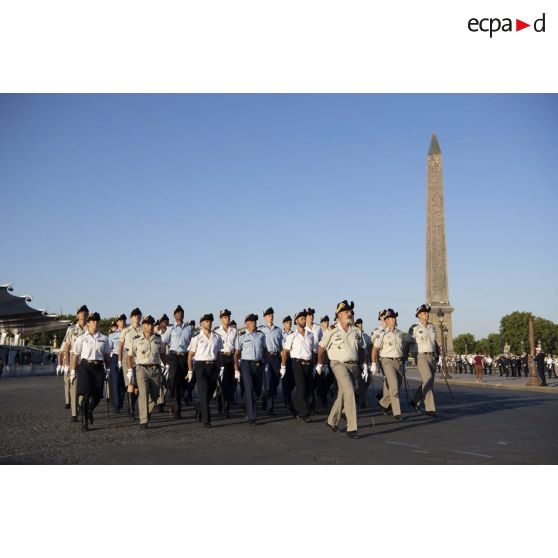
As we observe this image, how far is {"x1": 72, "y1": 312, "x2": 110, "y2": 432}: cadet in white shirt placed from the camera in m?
11.2

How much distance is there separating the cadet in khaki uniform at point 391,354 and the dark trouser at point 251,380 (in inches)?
83.0

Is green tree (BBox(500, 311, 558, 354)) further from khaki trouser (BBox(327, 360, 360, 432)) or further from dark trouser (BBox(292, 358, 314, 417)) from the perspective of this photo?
khaki trouser (BBox(327, 360, 360, 432))

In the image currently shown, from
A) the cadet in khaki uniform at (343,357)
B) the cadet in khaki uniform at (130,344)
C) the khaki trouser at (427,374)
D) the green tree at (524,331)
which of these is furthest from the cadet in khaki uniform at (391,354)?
the green tree at (524,331)

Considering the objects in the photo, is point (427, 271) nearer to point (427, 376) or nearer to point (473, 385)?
point (473, 385)

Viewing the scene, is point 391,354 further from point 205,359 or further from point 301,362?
point 205,359

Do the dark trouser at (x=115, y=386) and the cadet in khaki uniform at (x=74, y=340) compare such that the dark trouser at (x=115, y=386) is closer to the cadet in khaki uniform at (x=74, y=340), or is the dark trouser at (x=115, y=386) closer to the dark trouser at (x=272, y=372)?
the cadet in khaki uniform at (x=74, y=340)

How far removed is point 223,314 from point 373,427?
149 inches

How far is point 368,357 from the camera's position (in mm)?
16578

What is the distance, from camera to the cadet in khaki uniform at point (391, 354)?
1248cm

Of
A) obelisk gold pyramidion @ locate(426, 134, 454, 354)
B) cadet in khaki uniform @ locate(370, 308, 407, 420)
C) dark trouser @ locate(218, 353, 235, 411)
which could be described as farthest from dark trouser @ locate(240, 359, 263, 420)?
obelisk gold pyramidion @ locate(426, 134, 454, 354)

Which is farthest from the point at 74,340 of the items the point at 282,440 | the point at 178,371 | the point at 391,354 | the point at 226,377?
the point at 391,354

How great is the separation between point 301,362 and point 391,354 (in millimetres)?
1723

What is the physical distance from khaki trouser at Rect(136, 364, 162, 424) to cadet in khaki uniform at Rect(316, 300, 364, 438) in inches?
110

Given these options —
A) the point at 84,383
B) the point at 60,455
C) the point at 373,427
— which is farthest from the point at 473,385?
the point at 60,455
